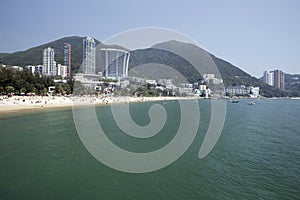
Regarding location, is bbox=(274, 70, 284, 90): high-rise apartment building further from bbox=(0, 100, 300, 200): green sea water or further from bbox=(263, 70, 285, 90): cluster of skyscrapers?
bbox=(0, 100, 300, 200): green sea water

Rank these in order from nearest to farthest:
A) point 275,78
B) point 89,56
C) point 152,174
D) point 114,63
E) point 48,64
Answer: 1. point 152,174
2. point 48,64
3. point 89,56
4. point 114,63
5. point 275,78

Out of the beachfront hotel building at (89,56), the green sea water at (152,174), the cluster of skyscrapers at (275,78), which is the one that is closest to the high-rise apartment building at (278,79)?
the cluster of skyscrapers at (275,78)

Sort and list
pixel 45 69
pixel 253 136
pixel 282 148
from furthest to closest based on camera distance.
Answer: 1. pixel 45 69
2. pixel 253 136
3. pixel 282 148

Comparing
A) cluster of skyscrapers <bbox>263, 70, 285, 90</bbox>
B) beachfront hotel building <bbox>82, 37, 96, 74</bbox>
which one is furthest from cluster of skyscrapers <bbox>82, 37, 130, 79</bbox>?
cluster of skyscrapers <bbox>263, 70, 285, 90</bbox>

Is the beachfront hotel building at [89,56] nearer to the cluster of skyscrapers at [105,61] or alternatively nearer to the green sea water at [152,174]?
the cluster of skyscrapers at [105,61]

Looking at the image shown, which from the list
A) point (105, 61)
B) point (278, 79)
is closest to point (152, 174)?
point (105, 61)

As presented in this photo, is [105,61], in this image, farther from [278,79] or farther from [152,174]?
[278,79]

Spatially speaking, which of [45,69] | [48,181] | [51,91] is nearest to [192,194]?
[48,181]

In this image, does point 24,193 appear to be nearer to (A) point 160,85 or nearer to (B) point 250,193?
(B) point 250,193
